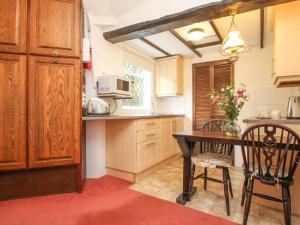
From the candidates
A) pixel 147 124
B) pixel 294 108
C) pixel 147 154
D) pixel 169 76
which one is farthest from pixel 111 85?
pixel 294 108

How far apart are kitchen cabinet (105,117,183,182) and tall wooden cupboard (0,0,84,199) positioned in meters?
0.64

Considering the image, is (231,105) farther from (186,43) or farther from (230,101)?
(186,43)

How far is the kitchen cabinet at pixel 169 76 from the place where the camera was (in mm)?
3990

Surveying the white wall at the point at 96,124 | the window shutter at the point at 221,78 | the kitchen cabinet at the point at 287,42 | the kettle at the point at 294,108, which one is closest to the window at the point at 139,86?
the white wall at the point at 96,124

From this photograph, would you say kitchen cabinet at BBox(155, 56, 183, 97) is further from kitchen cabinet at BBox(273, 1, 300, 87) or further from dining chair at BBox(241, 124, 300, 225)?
dining chair at BBox(241, 124, 300, 225)

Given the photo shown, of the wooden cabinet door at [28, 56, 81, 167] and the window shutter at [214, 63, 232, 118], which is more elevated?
the window shutter at [214, 63, 232, 118]

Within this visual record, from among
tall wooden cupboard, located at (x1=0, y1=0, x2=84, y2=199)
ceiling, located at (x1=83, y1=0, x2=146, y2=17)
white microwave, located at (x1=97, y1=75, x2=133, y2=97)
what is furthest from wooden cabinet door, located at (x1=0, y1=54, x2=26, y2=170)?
ceiling, located at (x1=83, y1=0, x2=146, y2=17)

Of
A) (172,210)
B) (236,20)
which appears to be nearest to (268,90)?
(236,20)

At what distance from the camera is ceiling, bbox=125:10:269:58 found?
2.54 metres

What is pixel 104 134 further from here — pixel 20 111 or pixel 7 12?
pixel 7 12

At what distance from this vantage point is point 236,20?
2559 millimetres

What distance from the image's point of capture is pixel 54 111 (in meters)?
1.96

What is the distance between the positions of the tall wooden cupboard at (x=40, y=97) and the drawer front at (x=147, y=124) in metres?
0.80

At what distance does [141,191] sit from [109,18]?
2.44 meters
